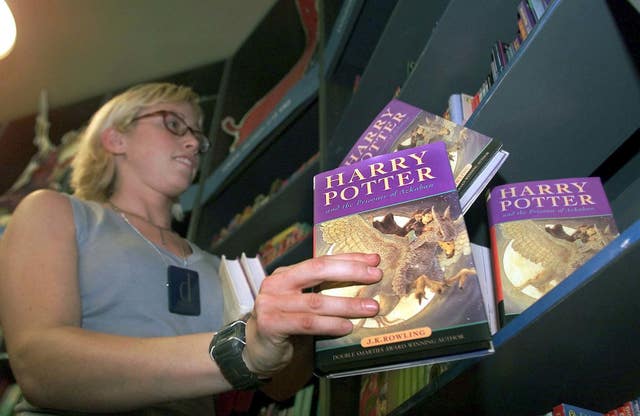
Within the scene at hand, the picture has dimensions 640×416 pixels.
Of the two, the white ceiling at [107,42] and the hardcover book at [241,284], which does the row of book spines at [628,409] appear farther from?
the white ceiling at [107,42]

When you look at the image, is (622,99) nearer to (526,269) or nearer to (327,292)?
(526,269)

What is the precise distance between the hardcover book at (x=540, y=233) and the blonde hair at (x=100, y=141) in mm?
1244

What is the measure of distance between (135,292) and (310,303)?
67cm

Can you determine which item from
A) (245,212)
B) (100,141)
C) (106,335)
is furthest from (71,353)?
(245,212)

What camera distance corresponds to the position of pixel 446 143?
1.03 m

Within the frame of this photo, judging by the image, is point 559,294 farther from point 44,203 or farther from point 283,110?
point 283,110

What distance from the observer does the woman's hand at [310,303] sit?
0.75m

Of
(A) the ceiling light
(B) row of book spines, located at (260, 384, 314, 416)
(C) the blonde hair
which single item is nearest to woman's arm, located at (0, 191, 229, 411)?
(C) the blonde hair

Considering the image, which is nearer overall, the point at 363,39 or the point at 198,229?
the point at 363,39

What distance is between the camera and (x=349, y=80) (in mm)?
2465

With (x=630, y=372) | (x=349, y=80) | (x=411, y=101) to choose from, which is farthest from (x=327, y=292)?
(x=349, y=80)

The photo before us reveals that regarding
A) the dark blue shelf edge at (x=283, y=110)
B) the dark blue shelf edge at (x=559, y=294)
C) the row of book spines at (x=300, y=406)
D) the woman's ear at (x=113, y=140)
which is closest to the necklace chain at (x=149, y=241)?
the woman's ear at (x=113, y=140)

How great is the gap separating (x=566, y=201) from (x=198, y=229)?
2151 millimetres

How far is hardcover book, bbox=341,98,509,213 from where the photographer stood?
965 mm
